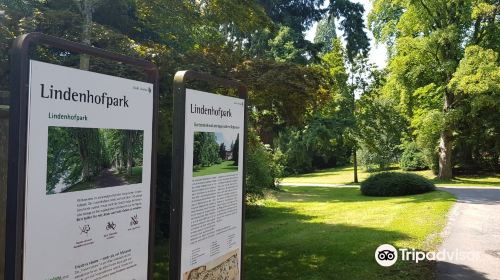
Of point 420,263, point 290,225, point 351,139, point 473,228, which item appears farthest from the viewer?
point 351,139

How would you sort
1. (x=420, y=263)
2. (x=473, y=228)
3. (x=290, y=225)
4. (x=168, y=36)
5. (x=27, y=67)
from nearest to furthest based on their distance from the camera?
(x=27, y=67)
(x=420, y=263)
(x=168, y=36)
(x=473, y=228)
(x=290, y=225)

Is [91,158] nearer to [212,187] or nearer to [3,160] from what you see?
[3,160]

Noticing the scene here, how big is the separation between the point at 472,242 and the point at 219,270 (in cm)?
659

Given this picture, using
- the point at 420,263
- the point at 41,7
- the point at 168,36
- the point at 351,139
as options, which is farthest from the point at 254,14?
the point at 351,139

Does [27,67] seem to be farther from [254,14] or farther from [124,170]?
[254,14]

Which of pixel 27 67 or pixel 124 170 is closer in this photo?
pixel 27 67

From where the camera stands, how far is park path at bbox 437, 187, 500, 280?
23.3 ft

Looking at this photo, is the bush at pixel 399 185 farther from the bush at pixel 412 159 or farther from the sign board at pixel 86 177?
the bush at pixel 412 159

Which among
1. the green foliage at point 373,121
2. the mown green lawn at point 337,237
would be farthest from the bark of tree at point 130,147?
the green foliage at point 373,121

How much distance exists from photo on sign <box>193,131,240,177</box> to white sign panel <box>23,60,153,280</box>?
62cm

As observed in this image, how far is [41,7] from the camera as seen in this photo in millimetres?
8539

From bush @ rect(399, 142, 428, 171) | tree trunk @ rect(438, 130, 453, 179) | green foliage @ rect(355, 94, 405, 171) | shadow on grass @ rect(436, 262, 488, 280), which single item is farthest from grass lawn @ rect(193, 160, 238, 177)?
bush @ rect(399, 142, 428, 171)

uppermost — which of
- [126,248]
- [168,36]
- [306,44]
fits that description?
[306,44]

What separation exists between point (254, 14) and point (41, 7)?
3.86 m
